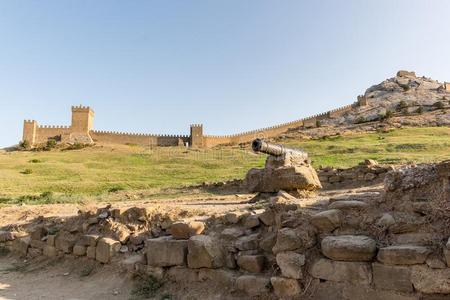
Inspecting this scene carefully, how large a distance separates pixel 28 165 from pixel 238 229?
130 ft

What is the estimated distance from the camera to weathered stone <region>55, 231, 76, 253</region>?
8682mm

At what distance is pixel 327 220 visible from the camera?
5496 millimetres

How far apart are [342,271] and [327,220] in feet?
2.40

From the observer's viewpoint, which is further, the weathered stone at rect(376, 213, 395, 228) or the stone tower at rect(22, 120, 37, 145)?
the stone tower at rect(22, 120, 37, 145)

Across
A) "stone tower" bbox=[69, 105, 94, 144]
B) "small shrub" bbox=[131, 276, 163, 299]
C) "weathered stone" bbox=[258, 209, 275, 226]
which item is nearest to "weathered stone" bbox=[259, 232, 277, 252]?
"weathered stone" bbox=[258, 209, 275, 226]

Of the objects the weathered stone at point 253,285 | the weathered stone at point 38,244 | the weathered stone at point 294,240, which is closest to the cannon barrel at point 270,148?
the weathered stone at point 38,244

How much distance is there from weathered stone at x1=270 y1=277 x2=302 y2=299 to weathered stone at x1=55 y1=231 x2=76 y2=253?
512 cm

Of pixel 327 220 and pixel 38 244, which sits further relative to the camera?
pixel 38 244

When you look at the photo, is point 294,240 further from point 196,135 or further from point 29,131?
A: point 29,131

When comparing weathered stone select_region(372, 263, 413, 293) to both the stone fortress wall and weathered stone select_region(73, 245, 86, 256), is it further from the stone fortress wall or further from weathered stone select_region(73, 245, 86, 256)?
the stone fortress wall

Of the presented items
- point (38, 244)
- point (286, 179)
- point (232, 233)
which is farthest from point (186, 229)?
point (286, 179)

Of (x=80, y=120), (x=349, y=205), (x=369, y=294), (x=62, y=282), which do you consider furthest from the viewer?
(x=80, y=120)

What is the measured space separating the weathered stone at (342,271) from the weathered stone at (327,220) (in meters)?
0.49

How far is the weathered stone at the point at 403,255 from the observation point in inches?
178
